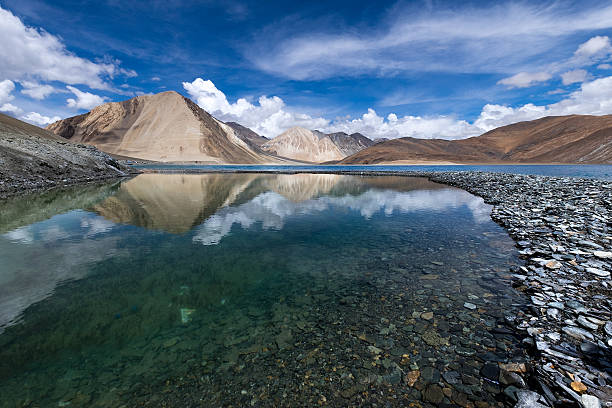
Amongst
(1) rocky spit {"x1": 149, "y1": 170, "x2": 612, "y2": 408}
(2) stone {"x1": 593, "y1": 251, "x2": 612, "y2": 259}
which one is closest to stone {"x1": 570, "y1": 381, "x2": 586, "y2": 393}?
(1) rocky spit {"x1": 149, "y1": 170, "x2": 612, "y2": 408}

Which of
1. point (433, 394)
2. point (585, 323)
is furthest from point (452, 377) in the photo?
point (585, 323)

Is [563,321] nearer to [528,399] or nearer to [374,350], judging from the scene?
[528,399]

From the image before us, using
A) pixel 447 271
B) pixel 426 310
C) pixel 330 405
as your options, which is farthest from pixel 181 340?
pixel 447 271

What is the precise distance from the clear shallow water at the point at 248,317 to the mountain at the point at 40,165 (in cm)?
2631

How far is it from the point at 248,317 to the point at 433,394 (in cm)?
408

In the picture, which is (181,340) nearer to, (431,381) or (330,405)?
(330,405)

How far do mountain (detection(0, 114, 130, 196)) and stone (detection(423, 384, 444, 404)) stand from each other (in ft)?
121

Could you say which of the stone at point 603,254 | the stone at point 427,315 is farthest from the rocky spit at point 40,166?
the stone at point 603,254

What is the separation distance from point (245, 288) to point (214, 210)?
45.1 feet

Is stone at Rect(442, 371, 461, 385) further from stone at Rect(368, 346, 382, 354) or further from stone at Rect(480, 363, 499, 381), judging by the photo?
stone at Rect(368, 346, 382, 354)

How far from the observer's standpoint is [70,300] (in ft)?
23.9

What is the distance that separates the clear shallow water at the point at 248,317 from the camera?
462 cm

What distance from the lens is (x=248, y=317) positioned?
21.6 feet

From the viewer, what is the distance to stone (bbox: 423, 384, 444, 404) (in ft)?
14.2
